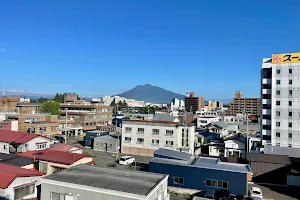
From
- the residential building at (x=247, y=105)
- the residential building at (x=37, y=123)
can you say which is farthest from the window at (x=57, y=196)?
the residential building at (x=247, y=105)

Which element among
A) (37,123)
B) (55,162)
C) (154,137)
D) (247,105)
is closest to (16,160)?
(55,162)

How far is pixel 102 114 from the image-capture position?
209 ft

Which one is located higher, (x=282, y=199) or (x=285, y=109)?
(x=285, y=109)

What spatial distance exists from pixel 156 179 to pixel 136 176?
4.28 feet

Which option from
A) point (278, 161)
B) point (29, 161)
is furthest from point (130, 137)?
point (278, 161)

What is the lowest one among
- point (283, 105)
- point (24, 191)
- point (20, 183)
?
point (24, 191)

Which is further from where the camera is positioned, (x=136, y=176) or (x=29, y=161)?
(x=29, y=161)

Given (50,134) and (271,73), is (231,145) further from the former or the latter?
(50,134)

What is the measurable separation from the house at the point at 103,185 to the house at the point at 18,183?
192 cm

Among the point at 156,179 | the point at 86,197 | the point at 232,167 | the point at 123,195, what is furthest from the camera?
the point at 232,167

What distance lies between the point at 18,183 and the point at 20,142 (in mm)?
14063

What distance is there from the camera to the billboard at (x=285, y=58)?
37938 mm

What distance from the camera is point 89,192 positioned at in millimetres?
12977

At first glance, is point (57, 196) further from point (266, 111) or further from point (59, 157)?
point (266, 111)
